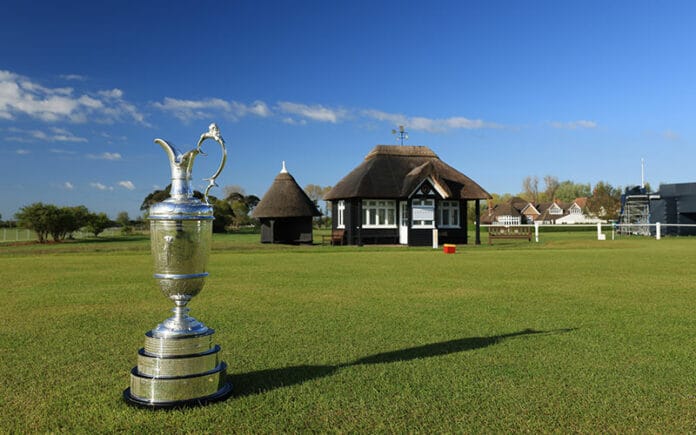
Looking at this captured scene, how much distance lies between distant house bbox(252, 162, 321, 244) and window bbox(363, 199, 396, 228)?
3664mm

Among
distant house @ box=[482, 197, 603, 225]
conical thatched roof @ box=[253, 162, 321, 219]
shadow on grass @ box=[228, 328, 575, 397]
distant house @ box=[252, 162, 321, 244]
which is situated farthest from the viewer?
distant house @ box=[482, 197, 603, 225]

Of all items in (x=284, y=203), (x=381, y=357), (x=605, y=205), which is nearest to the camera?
(x=381, y=357)

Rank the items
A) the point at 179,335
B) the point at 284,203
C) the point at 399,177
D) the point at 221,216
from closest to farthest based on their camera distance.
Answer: the point at 179,335, the point at 399,177, the point at 284,203, the point at 221,216

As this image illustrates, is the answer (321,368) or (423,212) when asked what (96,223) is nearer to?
(423,212)

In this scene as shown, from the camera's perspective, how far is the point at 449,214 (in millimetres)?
35781

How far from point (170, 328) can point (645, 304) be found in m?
8.47

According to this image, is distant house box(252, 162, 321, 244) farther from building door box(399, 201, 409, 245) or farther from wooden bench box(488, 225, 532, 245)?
wooden bench box(488, 225, 532, 245)

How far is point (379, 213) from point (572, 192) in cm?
13321

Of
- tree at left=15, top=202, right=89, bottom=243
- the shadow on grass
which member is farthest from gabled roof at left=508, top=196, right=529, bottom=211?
the shadow on grass

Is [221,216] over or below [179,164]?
over

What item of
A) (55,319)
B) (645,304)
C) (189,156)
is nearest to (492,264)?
(645,304)

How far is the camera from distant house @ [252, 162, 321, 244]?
36.4 meters

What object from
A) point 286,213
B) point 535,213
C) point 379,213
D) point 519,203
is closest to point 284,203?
point 286,213

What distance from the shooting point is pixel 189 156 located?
494cm
